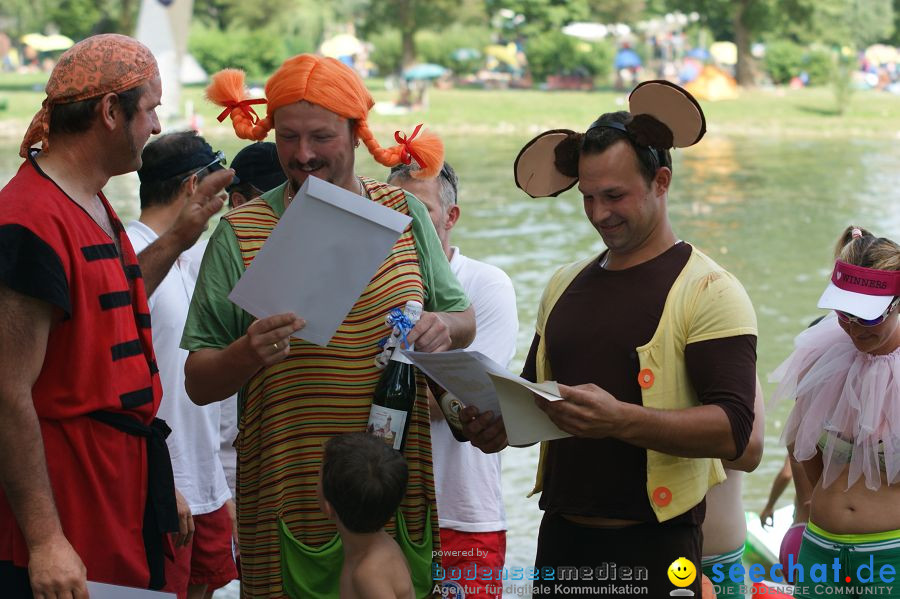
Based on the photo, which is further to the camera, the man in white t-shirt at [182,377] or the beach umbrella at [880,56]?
the beach umbrella at [880,56]

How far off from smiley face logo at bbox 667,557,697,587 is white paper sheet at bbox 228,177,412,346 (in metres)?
1.05

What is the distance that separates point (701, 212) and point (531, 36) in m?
36.4

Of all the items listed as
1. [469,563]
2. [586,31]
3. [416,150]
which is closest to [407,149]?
[416,150]

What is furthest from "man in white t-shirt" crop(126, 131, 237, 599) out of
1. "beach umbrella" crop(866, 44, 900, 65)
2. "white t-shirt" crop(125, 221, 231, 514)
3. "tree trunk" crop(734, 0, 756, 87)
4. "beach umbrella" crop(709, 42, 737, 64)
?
"beach umbrella" crop(866, 44, 900, 65)

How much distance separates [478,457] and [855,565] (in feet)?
4.32

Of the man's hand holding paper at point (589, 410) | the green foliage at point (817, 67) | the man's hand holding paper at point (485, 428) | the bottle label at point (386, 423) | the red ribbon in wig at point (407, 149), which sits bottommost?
the man's hand holding paper at point (485, 428)

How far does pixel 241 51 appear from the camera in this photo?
51469 mm

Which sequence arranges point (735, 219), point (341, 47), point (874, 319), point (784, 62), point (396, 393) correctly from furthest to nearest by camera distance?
point (341, 47) < point (784, 62) < point (735, 219) < point (874, 319) < point (396, 393)

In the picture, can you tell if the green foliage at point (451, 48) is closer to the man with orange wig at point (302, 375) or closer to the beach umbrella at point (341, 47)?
the beach umbrella at point (341, 47)

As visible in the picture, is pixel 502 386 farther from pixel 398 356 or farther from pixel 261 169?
pixel 261 169

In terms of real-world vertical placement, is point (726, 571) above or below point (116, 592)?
below

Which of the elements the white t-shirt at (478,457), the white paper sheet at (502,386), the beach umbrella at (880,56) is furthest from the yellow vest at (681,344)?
the beach umbrella at (880,56)

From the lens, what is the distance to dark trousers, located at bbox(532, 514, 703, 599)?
288cm

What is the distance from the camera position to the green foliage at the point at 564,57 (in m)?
50.4
